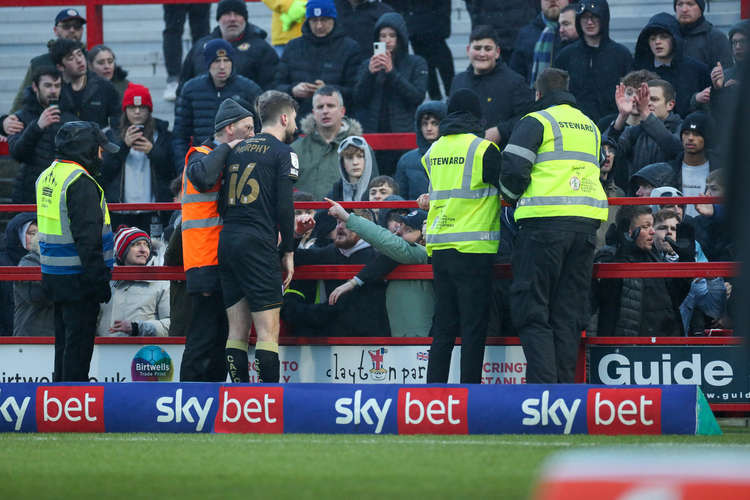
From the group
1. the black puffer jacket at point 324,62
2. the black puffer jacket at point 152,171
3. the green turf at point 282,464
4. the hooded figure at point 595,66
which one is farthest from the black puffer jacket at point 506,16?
the green turf at point 282,464

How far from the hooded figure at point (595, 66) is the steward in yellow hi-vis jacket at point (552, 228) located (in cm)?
312

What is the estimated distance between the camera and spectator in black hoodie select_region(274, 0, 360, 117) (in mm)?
12812

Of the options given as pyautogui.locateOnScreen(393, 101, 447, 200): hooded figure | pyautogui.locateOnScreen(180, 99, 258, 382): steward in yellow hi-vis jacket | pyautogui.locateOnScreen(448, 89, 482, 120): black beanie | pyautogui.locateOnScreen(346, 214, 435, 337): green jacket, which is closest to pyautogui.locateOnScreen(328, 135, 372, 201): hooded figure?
pyautogui.locateOnScreen(393, 101, 447, 200): hooded figure

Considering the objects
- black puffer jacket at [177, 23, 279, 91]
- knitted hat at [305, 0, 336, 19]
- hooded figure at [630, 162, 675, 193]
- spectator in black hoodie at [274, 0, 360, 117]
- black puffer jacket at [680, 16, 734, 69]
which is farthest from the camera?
black puffer jacket at [177, 23, 279, 91]

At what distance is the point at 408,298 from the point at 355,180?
68.8 inches

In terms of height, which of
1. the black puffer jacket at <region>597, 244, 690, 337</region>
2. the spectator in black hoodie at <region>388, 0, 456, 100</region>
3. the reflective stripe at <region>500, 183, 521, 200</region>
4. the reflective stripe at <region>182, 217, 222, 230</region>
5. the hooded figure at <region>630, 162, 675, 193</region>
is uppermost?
the spectator in black hoodie at <region>388, 0, 456, 100</region>

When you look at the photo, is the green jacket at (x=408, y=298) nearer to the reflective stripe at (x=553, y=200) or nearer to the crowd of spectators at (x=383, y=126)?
the crowd of spectators at (x=383, y=126)

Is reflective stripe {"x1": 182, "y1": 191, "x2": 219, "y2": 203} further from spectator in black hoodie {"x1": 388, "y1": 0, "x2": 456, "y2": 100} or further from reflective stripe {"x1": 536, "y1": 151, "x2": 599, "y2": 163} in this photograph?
spectator in black hoodie {"x1": 388, "y1": 0, "x2": 456, "y2": 100}

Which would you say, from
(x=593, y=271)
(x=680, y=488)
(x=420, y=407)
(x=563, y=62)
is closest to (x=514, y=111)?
(x=563, y=62)

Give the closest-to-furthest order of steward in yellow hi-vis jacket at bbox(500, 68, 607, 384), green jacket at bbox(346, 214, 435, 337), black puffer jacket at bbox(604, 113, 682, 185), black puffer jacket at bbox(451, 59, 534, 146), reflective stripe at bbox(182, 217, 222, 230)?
steward in yellow hi-vis jacket at bbox(500, 68, 607, 384) < reflective stripe at bbox(182, 217, 222, 230) < green jacket at bbox(346, 214, 435, 337) < black puffer jacket at bbox(604, 113, 682, 185) < black puffer jacket at bbox(451, 59, 534, 146)

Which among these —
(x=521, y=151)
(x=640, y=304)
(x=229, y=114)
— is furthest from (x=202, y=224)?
(x=640, y=304)

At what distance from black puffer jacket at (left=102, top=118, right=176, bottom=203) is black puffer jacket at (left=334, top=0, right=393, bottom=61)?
2403mm

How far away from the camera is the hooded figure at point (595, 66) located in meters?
11.7

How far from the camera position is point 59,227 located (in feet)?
30.1
